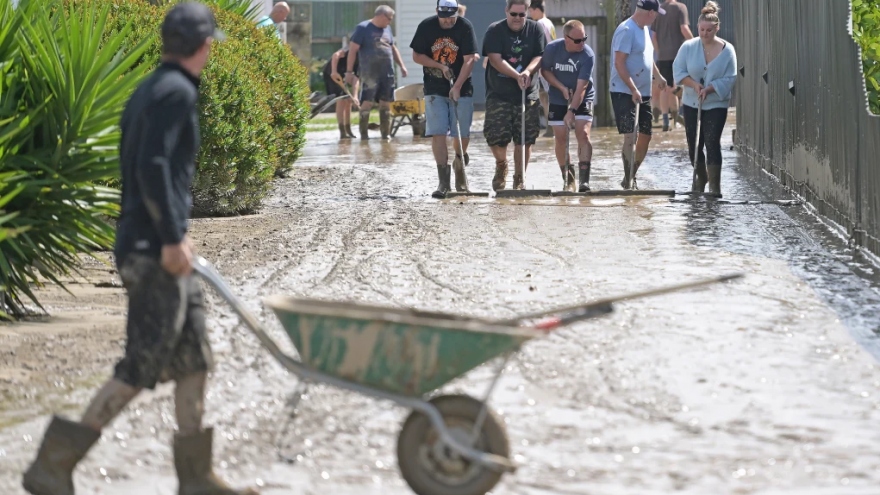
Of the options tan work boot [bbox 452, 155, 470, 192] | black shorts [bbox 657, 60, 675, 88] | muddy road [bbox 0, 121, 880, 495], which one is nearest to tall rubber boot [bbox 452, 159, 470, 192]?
tan work boot [bbox 452, 155, 470, 192]

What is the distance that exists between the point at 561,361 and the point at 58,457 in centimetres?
264

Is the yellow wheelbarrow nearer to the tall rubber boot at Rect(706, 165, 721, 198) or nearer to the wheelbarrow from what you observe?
the tall rubber boot at Rect(706, 165, 721, 198)

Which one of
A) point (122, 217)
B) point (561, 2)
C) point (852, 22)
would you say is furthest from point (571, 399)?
point (561, 2)

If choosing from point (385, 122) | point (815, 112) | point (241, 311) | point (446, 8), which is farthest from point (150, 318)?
point (385, 122)

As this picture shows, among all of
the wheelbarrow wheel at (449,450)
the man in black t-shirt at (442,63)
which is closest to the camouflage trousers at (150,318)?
the wheelbarrow wheel at (449,450)

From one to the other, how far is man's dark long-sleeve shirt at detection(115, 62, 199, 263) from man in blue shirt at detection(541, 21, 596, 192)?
9491 mm

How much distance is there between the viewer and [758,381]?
21.7 ft

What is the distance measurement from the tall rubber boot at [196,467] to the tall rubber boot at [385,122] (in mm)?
19096

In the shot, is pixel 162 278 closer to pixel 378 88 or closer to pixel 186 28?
pixel 186 28

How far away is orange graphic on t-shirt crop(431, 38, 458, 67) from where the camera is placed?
14.4 meters

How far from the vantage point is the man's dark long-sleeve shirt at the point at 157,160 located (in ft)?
16.4

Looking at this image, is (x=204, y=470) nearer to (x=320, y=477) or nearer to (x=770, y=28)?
(x=320, y=477)

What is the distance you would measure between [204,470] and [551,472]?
1.16 metres

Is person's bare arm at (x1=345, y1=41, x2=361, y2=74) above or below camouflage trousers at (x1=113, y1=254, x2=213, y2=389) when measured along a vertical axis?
above
